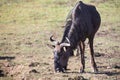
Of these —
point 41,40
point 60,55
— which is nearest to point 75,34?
point 60,55

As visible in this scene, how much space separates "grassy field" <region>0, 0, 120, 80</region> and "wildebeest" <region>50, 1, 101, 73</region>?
1.68ft

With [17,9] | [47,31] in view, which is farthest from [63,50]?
[17,9]

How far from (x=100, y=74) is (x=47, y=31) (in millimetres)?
8335

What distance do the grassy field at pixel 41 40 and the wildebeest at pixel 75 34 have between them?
1.68 ft

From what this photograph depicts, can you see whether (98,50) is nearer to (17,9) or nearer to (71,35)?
(71,35)

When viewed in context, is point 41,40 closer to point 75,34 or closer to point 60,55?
point 75,34

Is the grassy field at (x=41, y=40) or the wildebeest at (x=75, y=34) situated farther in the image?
the grassy field at (x=41, y=40)

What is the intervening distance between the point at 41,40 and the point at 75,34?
6.09m

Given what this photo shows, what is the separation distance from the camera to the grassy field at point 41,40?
46.8 feet

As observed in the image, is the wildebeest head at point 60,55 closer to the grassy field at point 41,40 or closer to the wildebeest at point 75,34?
the wildebeest at point 75,34

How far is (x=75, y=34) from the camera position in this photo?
13523mm

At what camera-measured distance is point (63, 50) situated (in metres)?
13.2

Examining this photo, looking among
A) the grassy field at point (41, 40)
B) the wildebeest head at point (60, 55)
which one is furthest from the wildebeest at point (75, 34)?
the grassy field at point (41, 40)

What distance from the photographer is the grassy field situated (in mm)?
14255
